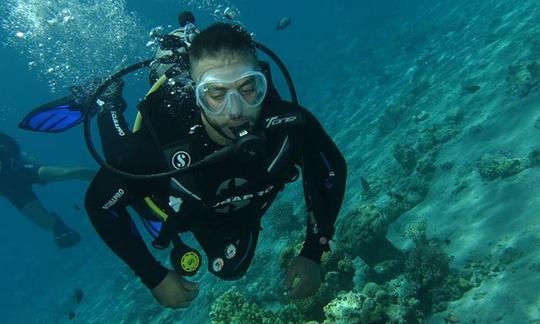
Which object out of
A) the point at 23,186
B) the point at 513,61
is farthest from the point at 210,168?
the point at 513,61

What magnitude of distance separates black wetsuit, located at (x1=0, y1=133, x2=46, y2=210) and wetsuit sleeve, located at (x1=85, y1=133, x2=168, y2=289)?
975 centimetres

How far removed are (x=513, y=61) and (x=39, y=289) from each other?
37386 mm

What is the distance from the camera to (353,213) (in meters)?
8.27

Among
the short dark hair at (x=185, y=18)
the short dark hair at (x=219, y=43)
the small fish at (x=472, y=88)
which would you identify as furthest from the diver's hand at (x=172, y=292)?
the small fish at (x=472, y=88)

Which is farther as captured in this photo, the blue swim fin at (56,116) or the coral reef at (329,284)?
the blue swim fin at (56,116)

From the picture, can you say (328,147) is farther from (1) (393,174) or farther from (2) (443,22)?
(2) (443,22)

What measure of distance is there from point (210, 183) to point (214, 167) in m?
0.15

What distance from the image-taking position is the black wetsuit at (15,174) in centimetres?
1263

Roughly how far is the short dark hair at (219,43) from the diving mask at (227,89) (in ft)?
0.58

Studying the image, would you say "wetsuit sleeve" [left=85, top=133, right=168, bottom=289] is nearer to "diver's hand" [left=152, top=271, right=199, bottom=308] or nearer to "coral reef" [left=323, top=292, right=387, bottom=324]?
"diver's hand" [left=152, top=271, right=199, bottom=308]

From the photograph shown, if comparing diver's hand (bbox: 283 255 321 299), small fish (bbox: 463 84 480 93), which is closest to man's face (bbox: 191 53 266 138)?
diver's hand (bbox: 283 255 321 299)

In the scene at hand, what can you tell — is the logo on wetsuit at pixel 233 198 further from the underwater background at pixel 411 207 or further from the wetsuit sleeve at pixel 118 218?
the underwater background at pixel 411 207

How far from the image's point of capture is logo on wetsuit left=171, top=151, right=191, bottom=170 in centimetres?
368

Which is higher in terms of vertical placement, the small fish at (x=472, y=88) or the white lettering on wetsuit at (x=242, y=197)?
the white lettering on wetsuit at (x=242, y=197)
